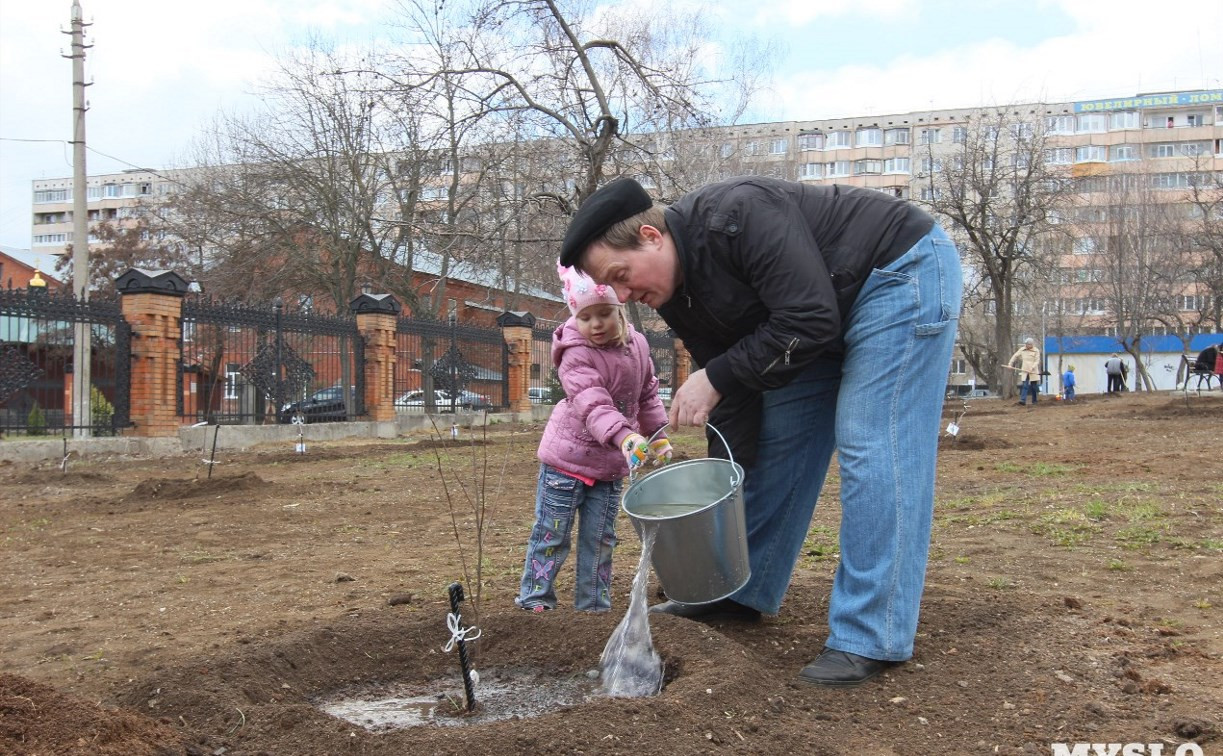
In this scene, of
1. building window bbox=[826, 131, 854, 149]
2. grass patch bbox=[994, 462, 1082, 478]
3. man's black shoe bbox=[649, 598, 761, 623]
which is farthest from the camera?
building window bbox=[826, 131, 854, 149]

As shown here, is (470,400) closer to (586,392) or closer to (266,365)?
(266,365)

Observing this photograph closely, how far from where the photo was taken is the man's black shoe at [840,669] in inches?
107

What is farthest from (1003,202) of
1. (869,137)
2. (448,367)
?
(869,137)

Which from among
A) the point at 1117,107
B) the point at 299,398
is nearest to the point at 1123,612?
the point at 299,398

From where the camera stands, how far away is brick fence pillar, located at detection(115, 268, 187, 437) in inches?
542

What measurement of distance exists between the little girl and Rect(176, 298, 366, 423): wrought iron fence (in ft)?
39.5

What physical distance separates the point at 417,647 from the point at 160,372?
1209cm

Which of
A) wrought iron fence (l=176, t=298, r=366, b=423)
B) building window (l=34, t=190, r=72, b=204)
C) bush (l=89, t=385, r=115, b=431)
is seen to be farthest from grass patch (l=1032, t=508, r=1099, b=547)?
building window (l=34, t=190, r=72, b=204)

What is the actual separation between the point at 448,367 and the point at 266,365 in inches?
218

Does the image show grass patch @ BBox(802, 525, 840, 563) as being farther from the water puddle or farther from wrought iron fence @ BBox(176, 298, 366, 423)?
wrought iron fence @ BBox(176, 298, 366, 423)

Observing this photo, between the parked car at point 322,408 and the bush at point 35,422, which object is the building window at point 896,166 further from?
the bush at point 35,422

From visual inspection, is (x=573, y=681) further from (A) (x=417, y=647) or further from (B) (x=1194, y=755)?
(B) (x=1194, y=755)

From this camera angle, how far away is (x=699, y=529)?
2852mm

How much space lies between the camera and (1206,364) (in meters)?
23.3
